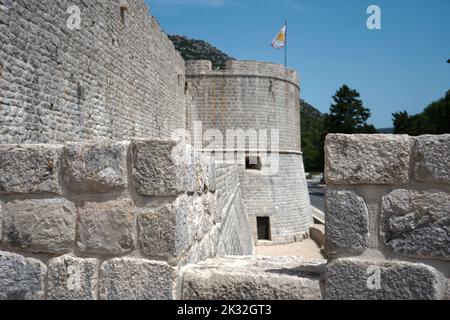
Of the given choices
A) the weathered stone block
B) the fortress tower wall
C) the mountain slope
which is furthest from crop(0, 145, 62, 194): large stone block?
the mountain slope

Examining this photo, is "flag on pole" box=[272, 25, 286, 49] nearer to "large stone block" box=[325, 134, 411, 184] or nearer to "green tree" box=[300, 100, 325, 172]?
"large stone block" box=[325, 134, 411, 184]

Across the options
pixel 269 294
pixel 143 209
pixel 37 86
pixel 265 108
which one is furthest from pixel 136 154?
pixel 265 108

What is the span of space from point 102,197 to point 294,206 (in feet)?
49.9

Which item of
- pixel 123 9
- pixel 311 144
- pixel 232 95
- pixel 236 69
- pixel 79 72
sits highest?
pixel 236 69

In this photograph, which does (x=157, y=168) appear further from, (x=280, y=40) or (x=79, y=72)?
(x=280, y=40)

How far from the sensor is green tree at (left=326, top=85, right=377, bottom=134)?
36500 millimetres

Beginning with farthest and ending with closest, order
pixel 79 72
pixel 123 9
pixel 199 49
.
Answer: pixel 199 49 < pixel 123 9 < pixel 79 72

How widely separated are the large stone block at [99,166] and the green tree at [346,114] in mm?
36188

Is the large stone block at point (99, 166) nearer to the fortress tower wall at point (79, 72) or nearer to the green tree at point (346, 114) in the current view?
the fortress tower wall at point (79, 72)

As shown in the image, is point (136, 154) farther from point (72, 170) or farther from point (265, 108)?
point (265, 108)

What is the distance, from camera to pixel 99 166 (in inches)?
64.2

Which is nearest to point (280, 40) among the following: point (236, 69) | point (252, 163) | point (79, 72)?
point (236, 69)

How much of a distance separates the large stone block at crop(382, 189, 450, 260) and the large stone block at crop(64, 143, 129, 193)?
1.04 meters

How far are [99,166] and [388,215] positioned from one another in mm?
1154
